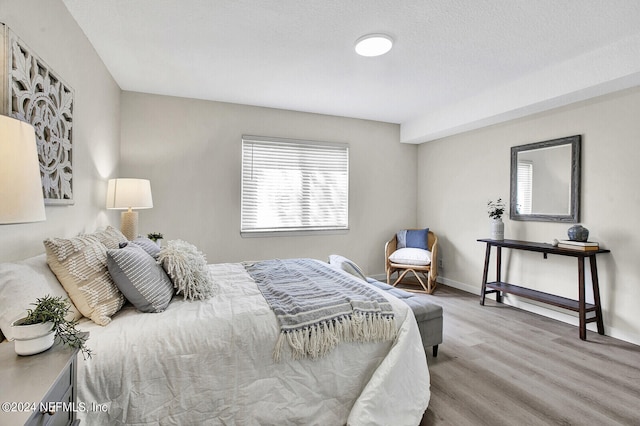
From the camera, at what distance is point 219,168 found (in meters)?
4.00

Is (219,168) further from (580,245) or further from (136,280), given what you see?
(580,245)

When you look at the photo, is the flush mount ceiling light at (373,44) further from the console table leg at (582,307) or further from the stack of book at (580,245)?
the console table leg at (582,307)

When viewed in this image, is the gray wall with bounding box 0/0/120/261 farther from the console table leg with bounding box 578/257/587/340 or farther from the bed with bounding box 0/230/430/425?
the console table leg with bounding box 578/257/587/340

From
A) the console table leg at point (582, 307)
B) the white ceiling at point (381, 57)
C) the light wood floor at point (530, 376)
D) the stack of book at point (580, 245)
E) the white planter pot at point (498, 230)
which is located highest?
the white ceiling at point (381, 57)

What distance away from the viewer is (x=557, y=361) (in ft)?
8.04

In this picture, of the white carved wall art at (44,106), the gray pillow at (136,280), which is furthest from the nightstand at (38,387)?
the white carved wall art at (44,106)

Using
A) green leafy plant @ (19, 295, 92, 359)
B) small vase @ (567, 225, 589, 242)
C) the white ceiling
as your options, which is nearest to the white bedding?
green leafy plant @ (19, 295, 92, 359)

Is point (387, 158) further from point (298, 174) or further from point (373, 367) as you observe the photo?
point (373, 367)

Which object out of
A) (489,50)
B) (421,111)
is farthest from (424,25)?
(421,111)

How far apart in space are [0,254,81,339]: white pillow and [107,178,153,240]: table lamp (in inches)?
60.9

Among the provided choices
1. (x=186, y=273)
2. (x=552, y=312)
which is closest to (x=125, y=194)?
(x=186, y=273)

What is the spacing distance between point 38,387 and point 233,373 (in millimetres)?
845

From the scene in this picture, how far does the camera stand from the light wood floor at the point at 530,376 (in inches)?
72.1

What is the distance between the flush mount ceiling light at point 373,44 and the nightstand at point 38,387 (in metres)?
2.61
